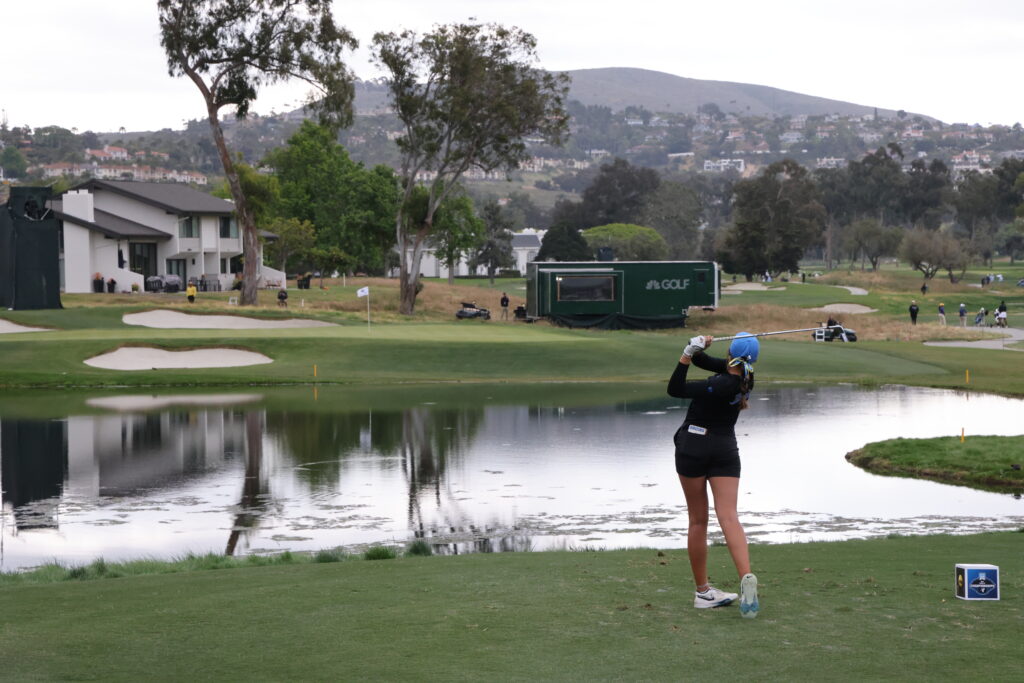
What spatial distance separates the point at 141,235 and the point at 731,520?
227ft

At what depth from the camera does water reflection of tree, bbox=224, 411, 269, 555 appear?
17.3 metres

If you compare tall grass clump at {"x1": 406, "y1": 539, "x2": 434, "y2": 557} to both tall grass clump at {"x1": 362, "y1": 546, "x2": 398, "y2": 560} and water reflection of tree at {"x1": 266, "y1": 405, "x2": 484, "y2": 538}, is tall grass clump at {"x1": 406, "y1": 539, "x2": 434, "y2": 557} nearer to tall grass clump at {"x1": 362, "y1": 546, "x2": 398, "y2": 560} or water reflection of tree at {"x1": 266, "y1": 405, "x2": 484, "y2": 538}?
tall grass clump at {"x1": 362, "y1": 546, "x2": 398, "y2": 560}

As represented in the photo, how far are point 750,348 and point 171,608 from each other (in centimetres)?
531

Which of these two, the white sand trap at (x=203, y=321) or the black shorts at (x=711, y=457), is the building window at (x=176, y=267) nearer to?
the white sand trap at (x=203, y=321)

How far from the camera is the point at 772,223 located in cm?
12962

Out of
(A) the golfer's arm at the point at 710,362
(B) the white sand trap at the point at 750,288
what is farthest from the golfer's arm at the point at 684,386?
(B) the white sand trap at the point at 750,288

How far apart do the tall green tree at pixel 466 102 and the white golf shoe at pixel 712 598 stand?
55699mm

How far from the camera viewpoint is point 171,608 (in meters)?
10.3

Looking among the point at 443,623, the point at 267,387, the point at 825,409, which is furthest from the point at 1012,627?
the point at 267,387

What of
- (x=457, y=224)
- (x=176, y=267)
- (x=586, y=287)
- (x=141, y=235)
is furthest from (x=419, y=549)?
(x=457, y=224)

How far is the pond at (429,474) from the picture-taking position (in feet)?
56.2

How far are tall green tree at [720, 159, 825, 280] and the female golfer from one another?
109380 millimetres

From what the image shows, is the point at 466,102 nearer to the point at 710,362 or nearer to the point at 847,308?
the point at 847,308

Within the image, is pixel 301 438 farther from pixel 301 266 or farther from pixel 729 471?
pixel 301 266
